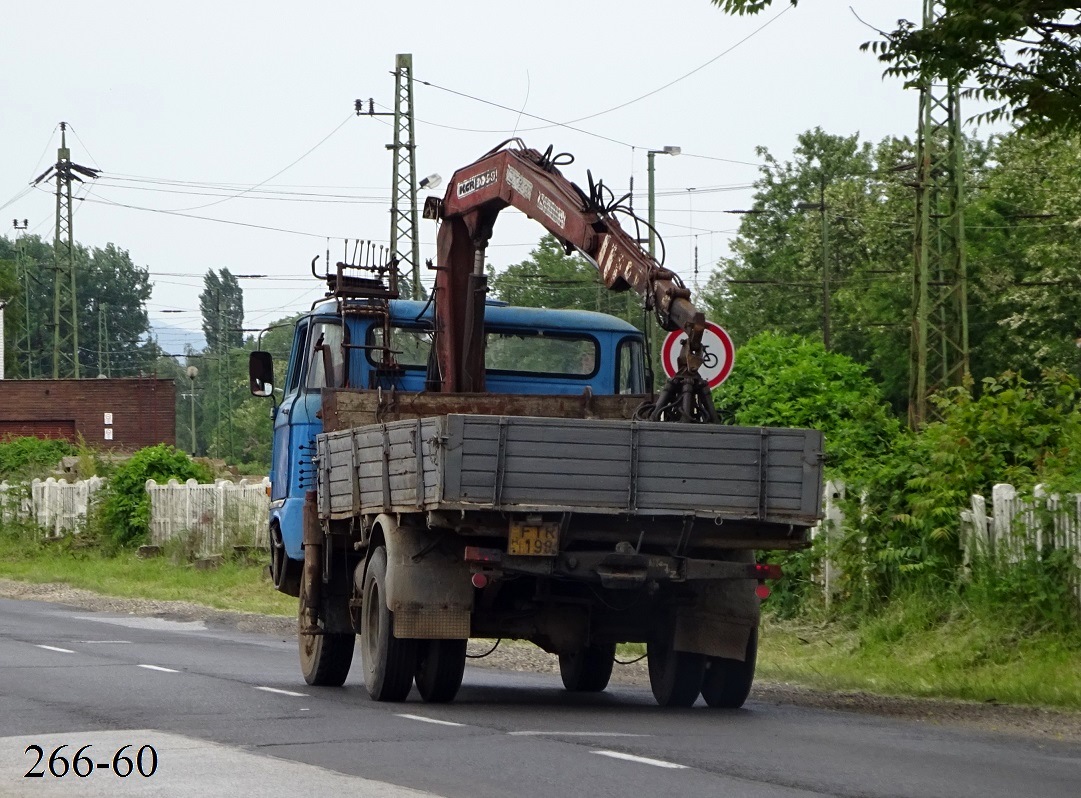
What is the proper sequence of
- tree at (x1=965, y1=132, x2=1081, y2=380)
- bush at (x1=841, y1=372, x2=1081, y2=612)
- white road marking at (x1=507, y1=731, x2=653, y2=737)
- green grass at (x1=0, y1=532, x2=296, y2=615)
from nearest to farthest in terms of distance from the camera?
1. white road marking at (x1=507, y1=731, x2=653, y2=737)
2. bush at (x1=841, y1=372, x2=1081, y2=612)
3. green grass at (x1=0, y1=532, x2=296, y2=615)
4. tree at (x1=965, y1=132, x2=1081, y2=380)

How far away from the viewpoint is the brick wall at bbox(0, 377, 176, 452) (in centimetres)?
6538

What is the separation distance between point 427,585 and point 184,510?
26.2 meters

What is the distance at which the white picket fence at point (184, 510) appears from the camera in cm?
3394

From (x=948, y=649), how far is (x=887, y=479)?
8.89 feet

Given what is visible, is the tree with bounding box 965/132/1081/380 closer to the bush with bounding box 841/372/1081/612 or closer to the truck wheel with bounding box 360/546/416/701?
the bush with bounding box 841/372/1081/612

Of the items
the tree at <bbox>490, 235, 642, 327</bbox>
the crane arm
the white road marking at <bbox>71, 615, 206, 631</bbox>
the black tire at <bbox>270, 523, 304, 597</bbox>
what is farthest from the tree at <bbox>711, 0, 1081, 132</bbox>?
the tree at <bbox>490, 235, 642, 327</bbox>

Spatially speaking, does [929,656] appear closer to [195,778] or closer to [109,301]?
[195,778]

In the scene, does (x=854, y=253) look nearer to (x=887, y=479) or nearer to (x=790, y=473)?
(x=887, y=479)

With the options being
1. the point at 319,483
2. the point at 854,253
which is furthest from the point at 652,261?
the point at 854,253

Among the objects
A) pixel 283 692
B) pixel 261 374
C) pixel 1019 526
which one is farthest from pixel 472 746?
pixel 1019 526

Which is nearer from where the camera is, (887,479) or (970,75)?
(970,75)

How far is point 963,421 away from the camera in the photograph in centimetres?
1802

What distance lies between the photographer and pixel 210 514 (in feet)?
116

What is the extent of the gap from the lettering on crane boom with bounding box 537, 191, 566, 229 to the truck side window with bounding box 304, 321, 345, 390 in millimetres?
2169
